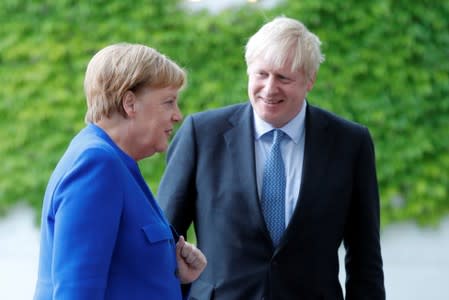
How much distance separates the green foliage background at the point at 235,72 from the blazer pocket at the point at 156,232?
3.40 meters

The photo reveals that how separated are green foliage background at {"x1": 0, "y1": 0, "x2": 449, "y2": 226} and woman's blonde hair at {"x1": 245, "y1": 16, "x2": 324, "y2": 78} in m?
2.64

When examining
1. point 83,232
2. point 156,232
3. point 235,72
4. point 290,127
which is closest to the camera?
point 83,232

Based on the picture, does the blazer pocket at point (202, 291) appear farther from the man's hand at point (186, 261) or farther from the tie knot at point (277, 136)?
the man's hand at point (186, 261)

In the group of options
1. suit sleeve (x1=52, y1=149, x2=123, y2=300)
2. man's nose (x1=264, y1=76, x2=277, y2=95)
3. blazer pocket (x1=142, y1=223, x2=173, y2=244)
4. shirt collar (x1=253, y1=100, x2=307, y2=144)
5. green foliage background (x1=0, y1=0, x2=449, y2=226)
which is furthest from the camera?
green foliage background (x1=0, y1=0, x2=449, y2=226)

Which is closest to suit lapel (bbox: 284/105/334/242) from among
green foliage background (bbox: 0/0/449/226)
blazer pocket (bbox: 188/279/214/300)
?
blazer pocket (bbox: 188/279/214/300)

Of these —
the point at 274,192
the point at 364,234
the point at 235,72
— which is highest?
the point at 235,72

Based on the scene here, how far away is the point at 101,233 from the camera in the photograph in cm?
176

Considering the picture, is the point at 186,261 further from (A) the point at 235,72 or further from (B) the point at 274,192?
(A) the point at 235,72

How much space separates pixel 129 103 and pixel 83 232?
0.30 m

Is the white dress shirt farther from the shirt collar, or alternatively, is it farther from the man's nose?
the man's nose

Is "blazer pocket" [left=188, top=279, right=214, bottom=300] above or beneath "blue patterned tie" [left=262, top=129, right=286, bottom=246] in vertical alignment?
beneath

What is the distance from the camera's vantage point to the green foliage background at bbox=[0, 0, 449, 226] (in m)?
5.30

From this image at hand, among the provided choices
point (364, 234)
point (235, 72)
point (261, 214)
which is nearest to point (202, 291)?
point (261, 214)

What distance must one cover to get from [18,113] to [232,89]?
1.26 meters
